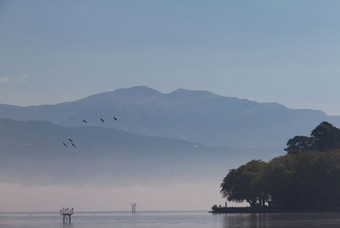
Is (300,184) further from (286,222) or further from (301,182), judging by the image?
(286,222)

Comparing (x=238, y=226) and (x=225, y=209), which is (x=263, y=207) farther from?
(x=238, y=226)

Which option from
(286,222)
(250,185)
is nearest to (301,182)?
(250,185)

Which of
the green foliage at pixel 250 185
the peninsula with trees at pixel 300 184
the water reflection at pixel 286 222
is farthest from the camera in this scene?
the green foliage at pixel 250 185

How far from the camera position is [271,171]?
182m

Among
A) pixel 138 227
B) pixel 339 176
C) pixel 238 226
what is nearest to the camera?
pixel 238 226

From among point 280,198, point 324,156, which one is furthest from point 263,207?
point 324,156

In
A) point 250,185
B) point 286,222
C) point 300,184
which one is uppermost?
point 250,185

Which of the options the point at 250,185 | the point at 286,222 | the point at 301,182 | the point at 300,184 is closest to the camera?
the point at 286,222

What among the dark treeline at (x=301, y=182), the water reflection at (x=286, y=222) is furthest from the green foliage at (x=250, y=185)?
the water reflection at (x=286, y=222)

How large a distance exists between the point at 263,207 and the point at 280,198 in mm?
4851

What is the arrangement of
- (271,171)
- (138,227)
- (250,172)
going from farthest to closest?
(250,172)
(271,171)
(138,227)

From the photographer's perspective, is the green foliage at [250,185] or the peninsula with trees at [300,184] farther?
the green foliage at [250,185]

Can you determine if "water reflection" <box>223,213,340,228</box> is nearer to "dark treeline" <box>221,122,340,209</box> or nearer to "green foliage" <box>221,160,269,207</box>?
"dark treeline" <box>221,122,340,209</box>

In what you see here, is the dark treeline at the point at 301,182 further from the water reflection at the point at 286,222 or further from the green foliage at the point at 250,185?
the water reflection at the point at 286,222
